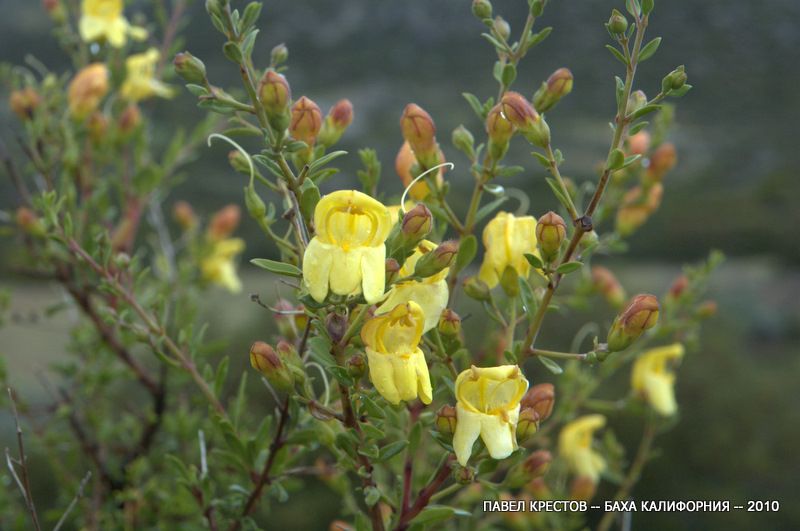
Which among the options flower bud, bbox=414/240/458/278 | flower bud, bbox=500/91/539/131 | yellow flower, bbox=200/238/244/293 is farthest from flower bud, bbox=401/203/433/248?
yellow flower, bbox=200/238/244/293

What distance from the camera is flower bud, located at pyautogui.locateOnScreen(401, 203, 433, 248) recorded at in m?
0.52

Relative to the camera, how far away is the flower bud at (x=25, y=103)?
1.04 m

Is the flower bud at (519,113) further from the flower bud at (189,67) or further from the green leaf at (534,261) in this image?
the flower bud at (189,67)

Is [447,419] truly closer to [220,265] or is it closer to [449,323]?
[449,323]

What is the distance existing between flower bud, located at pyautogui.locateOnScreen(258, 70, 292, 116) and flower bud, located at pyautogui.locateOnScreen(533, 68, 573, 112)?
8.7 inches

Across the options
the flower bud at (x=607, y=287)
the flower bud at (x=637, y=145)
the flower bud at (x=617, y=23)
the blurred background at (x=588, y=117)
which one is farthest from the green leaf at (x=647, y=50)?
the blurred background at (x=588, y=117)

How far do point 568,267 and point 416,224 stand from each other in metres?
0.11

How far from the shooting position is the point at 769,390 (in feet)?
5.77

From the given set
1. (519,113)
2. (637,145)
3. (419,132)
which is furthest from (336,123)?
(637,145)

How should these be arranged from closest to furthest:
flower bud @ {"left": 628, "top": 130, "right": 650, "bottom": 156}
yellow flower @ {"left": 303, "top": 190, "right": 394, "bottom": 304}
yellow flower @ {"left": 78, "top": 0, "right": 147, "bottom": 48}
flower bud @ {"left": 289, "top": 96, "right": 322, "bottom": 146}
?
yellow flower @ {"left": 303, "top": 190, "right": 394, "bottom": 304}
flower bud @ {"left": 289, "top": 96, "right": 322, "bottom": 146}
flower bud @ {"left": 628, "top": 130, "right": 650, "bottom": 156}
yellow flower @ {"left": 78, "top": 0, "right": 147, "bottom": 48}

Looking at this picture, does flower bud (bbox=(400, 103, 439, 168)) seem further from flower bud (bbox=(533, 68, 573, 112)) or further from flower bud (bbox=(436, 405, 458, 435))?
flower bud (bbox=(436, 405, 458, 435))

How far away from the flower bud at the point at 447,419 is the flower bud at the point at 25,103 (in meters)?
0.73

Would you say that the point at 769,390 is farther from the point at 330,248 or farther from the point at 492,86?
the point at 330,248

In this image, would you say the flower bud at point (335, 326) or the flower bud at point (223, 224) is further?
the flower bud at point (223, 224)
